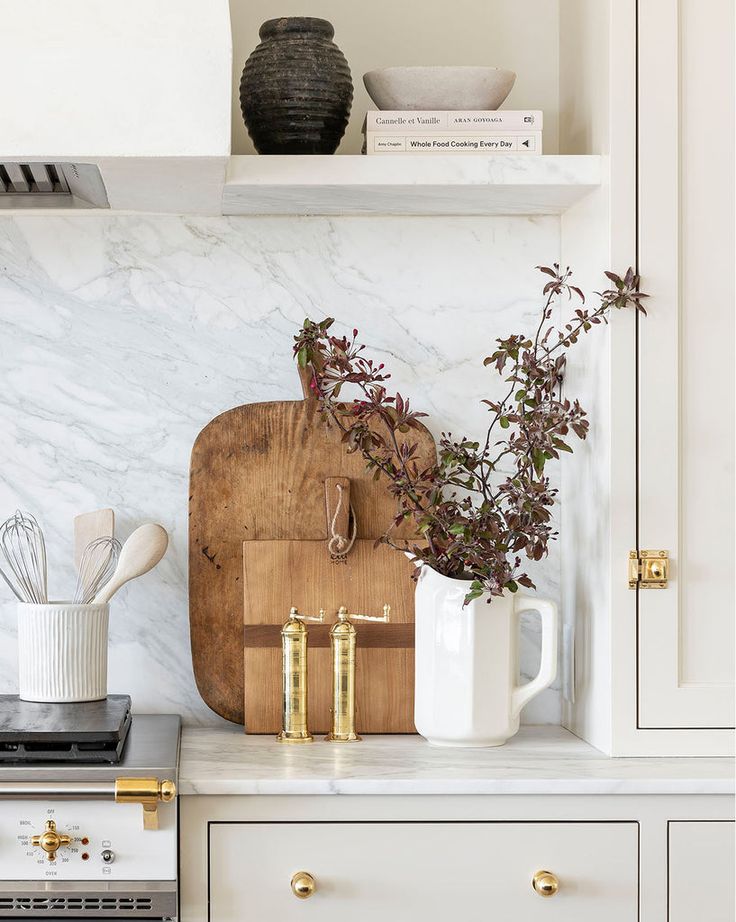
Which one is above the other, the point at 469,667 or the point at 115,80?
the point at 115,80

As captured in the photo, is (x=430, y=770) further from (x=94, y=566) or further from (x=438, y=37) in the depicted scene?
(x=438, y=37)

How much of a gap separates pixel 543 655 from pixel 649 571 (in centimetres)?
20

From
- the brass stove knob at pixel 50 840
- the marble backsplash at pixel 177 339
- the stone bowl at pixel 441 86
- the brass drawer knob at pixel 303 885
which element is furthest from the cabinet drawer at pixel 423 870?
the stone bowl at pixel 441 86

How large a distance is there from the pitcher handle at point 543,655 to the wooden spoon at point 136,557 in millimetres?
531

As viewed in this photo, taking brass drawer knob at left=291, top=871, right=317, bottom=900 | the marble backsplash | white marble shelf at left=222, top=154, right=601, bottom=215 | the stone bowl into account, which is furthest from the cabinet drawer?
the stone bowl

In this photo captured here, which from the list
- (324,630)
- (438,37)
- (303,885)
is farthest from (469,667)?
(438,37)

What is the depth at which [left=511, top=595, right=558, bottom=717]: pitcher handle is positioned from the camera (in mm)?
1524

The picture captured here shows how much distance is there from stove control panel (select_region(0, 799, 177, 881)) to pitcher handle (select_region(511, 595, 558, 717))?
517 mm

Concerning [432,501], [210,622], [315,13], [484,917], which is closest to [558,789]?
[484,917]

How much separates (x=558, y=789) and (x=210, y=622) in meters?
0.61

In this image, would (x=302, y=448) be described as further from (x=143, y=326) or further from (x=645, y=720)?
(x=645, y=720)

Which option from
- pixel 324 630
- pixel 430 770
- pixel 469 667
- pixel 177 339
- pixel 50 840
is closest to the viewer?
pixel 50 840

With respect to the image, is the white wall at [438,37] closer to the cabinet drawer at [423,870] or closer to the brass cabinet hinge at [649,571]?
the brass cabinet hinge at [649,571]

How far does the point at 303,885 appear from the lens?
4.31 feet
